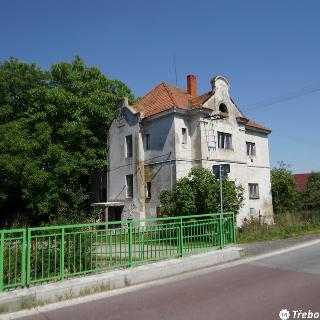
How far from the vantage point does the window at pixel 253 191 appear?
98.9ft

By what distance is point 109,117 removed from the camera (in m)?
30.4

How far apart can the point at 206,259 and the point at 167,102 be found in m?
16.4

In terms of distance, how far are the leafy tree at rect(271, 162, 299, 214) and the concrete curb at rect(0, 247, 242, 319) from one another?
76.1 feet

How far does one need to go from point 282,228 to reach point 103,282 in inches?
602

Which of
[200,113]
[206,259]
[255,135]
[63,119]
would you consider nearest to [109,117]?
[63,119]

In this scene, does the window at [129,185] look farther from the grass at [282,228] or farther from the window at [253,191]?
the window at [253,191]

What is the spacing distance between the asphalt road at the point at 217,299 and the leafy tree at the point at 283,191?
79.4ft

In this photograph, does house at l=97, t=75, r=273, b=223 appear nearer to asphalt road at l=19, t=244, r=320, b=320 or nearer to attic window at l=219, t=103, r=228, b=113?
attic window at l=219, t=103, r=228, b=113

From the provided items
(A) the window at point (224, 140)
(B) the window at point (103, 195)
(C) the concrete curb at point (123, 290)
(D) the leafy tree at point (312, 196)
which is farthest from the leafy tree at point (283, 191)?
(C) the concrete curb at point (123, 290)

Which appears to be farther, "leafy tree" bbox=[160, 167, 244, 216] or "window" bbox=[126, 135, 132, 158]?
"window" bbox=[126, 135, 132, 158]

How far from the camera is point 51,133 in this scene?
29156mm

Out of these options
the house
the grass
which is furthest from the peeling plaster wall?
the grass

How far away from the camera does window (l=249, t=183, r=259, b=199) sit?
98.9 feet

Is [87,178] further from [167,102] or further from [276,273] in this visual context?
[276,273]
